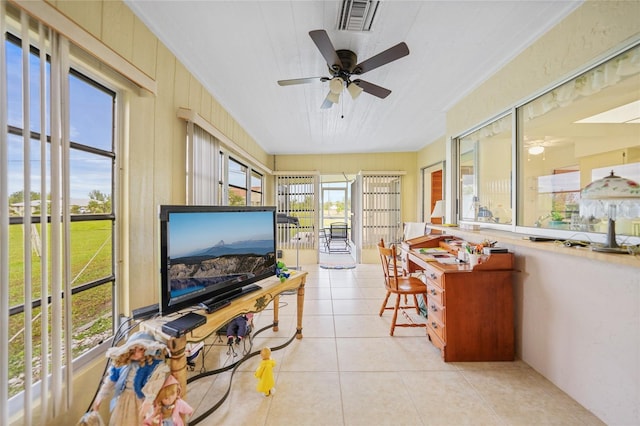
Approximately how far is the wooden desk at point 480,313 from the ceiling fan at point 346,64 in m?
1.76

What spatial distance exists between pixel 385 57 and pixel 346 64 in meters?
0.38

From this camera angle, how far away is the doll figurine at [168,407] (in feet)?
3.68

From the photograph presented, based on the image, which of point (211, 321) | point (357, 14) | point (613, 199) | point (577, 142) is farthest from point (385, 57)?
point (211, 321)

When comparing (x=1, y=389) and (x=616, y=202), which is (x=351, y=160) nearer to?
(x=616, y=202)

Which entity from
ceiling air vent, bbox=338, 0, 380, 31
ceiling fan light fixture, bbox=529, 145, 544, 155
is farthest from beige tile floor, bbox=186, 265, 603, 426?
ceiling air vent, bbox=338, 0, 380, 31

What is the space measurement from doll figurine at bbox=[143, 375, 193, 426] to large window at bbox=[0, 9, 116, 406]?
0.47 metres

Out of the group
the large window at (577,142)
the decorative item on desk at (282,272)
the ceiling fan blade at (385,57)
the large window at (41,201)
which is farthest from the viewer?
the decorative item on desk at (282,272)

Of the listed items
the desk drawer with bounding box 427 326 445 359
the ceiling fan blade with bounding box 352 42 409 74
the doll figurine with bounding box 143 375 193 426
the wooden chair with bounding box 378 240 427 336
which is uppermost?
the ceiling fan blade with bounding box 352 42 409 74

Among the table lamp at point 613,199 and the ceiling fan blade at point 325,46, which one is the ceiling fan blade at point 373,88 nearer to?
the ceiling fan blade at point 325,46

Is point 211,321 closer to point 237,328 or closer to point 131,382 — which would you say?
point 131,382

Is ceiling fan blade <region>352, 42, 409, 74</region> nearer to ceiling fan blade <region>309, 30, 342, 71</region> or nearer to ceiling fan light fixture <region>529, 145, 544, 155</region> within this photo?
ceiling fan blade <region>309, 30, 342, 71</region>

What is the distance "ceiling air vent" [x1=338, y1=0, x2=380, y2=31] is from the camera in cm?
150

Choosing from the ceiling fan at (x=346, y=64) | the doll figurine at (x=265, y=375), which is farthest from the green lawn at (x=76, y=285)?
the ceiling fan at (x=346, y=64)

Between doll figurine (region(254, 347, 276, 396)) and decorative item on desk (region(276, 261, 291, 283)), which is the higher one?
decorative item on desk (region(276, 261, 291, 283))
